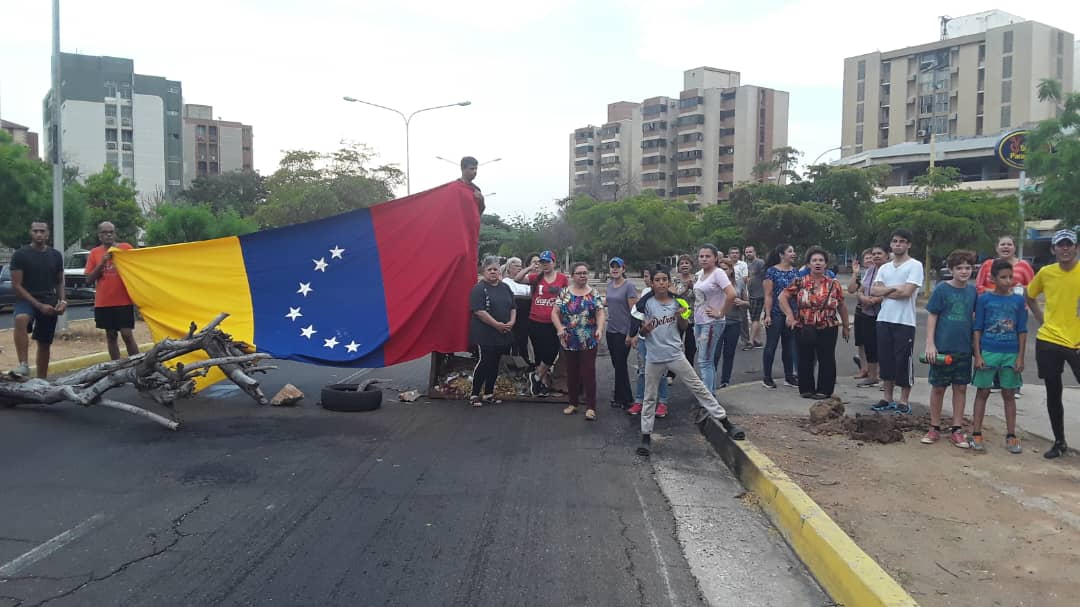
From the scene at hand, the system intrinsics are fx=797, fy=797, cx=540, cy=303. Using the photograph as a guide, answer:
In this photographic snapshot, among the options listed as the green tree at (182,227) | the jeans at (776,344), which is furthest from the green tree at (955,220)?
the green tree at (182,227)

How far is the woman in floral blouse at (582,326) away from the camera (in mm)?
8391

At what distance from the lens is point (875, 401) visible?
8.92 metres

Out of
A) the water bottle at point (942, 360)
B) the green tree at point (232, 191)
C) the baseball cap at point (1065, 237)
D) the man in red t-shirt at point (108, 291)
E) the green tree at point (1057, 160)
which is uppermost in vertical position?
the green tree at point (232, 191)

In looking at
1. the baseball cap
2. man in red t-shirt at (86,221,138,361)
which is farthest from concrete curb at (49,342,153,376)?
the baseball cap

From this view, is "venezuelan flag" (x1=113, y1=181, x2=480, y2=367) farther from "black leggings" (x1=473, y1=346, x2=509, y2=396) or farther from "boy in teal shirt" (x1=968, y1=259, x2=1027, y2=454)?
"boy in teal shirt" (x1=968, y1=259, x2=1027, y2=454)

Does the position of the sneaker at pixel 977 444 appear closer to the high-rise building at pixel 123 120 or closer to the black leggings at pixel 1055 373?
the black leggings at pixel 1055 373

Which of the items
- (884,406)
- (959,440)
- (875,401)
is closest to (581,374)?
(884,406)

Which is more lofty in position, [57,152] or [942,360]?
[57,152]

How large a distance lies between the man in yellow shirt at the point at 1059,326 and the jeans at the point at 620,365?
156 inches

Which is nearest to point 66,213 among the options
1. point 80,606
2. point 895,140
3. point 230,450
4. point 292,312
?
point 292,312

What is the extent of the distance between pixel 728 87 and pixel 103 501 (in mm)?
107474

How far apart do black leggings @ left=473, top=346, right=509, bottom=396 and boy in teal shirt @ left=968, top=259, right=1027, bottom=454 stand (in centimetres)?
474

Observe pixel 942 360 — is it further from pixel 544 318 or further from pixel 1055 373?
pixel 544 318

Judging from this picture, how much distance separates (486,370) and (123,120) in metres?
93.9
